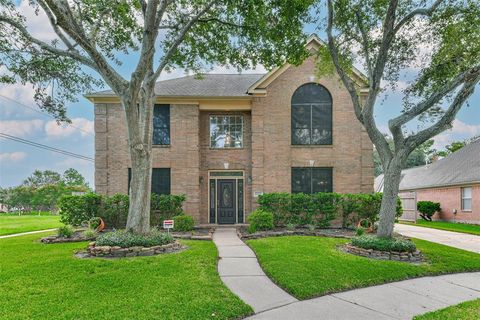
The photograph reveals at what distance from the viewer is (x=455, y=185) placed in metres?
18.5

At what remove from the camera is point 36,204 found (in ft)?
126

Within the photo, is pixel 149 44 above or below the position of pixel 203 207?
above

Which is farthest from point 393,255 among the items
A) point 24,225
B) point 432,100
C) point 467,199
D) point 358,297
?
point 24,225

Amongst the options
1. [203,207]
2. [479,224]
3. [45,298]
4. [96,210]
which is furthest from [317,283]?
[479,224]

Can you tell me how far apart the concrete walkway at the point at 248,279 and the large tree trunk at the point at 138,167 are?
8.17ft

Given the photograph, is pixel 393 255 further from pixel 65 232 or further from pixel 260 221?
pixel 65 232

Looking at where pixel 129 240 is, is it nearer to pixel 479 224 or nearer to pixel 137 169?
pixel 137 169

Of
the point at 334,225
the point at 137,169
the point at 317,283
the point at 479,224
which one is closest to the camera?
Result: the point at 317,283

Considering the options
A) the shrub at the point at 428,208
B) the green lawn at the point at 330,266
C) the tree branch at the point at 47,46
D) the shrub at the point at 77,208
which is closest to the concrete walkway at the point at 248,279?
the green lawn at the point at 330,266

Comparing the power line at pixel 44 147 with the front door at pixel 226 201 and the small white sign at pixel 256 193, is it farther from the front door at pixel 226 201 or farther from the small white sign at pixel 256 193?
the small white sign at pixel 256 193

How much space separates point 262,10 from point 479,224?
17818 mm

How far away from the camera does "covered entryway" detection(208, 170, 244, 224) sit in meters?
13.6

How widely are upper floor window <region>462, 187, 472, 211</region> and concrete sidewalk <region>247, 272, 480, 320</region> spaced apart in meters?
15.0

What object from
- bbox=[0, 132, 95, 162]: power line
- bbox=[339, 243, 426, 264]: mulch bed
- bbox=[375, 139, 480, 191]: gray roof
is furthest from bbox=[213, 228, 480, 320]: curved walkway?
bbox=[0, 132, 95, 162]: power line
